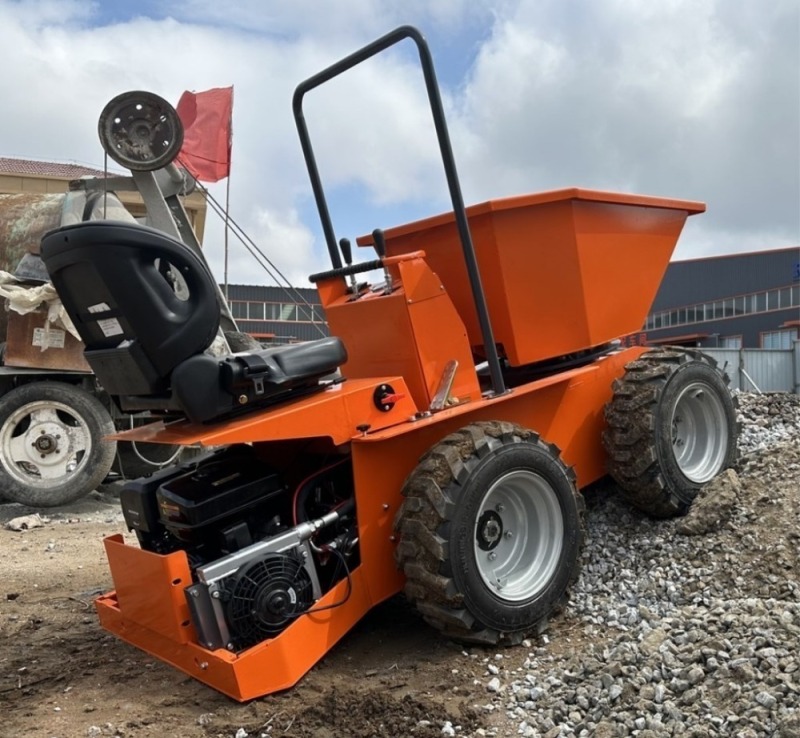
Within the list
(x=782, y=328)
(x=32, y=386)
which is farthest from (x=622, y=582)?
(x=782, y=328)

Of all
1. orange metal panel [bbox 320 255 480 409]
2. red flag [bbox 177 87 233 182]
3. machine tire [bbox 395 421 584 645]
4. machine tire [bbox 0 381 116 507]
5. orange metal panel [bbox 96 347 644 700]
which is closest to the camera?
orange metal panel [bbox 96 347 644 700]

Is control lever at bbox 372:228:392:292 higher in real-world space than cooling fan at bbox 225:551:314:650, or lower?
higher

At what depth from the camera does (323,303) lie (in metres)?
4.25

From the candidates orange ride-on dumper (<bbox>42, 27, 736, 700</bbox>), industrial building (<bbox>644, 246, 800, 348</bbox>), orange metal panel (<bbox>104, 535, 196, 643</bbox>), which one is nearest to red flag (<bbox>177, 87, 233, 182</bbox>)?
orange ride-on dumper (<bbox>42, 27, 736, 700</bbox>)

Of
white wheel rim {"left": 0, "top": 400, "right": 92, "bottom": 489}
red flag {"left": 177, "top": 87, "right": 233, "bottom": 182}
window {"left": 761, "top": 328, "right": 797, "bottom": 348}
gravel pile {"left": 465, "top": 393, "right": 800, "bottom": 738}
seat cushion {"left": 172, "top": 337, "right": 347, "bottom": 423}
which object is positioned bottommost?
Result: window {"left": 761, "top": 328, "right": 797, "bottom": 348}

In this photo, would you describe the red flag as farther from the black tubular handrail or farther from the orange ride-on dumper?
the black tubular handrail

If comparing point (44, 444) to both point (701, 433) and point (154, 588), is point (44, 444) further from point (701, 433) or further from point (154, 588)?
point (701, 433)

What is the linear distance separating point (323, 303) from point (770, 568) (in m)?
2.54

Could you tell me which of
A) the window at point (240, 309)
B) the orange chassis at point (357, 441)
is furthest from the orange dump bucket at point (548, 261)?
the window at point (240, 309)

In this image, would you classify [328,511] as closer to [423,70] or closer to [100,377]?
[100,377]

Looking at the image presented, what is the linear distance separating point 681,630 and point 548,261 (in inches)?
75.7

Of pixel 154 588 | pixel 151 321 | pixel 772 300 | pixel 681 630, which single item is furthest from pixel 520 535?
pixel 772 300

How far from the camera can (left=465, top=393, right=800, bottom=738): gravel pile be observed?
2629 millimetres

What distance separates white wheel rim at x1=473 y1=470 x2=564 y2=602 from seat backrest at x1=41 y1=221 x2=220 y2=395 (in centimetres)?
149
